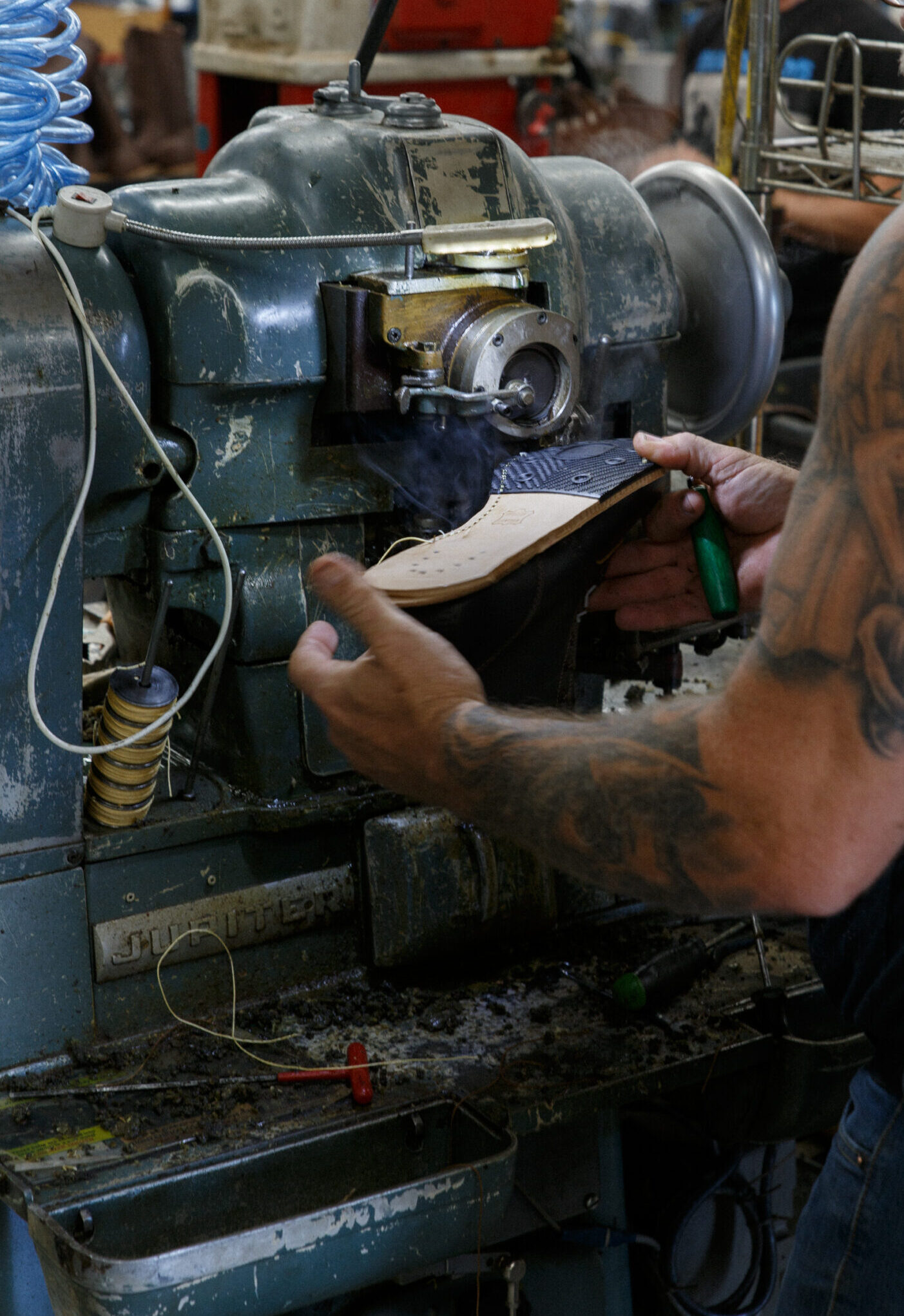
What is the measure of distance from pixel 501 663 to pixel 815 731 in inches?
21.0

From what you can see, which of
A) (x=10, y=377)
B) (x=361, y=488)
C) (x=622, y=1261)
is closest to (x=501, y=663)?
(x=361, y=488)

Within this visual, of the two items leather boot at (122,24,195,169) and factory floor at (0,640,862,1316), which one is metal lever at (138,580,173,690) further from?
leather boot at (122,24,195,169)

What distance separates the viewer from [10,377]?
4.16ft

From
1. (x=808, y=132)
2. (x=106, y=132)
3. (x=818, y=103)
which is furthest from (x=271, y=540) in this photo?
(x=106, y=132)

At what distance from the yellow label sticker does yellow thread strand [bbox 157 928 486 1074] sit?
164mm

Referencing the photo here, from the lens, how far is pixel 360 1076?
4.46 feet

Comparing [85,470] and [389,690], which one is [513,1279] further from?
[85,470]

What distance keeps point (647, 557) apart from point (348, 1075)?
57 centimetres

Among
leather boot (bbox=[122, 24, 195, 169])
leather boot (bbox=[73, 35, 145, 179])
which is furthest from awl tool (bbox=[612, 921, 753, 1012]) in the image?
leather boot (bbox=[122, 24, 195, 169])

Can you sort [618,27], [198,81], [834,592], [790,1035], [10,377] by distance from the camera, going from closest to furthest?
[834,592] < [10,377] < [790,1035] < [198,81] < [618,27]

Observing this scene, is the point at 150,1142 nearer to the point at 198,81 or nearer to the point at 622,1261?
the point at 622,1261

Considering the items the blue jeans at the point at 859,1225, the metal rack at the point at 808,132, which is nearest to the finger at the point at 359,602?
the blue jeans at the point at 859,1225

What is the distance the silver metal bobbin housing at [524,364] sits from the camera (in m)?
1.41

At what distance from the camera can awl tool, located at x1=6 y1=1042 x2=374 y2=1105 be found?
4.41 feet
